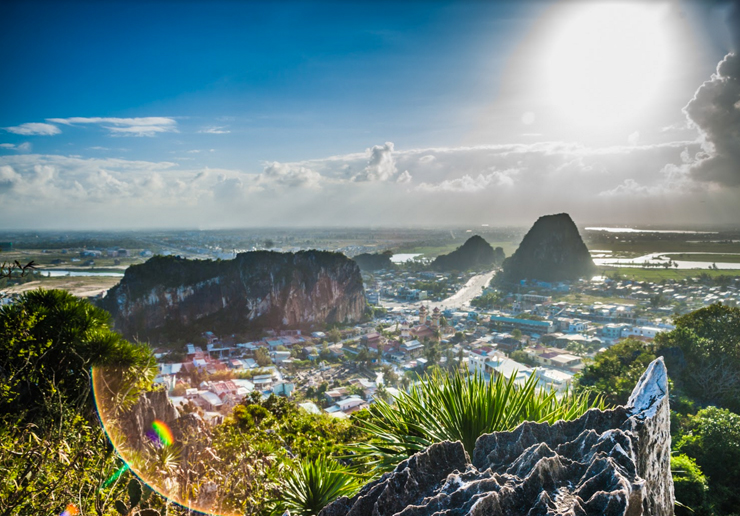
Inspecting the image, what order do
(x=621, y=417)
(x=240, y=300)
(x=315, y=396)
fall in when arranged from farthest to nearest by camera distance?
(x=240, y=300), (x=315, y=396), (x=621, y=417)

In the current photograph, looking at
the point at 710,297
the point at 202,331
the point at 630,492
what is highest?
the point at 630,492

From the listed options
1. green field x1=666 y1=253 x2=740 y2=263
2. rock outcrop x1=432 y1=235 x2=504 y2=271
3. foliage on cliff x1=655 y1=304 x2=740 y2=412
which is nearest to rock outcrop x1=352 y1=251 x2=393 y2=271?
rock outcrop x1=432 y1=235 x2=504 y2=271

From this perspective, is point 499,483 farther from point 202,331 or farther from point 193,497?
point 202,331

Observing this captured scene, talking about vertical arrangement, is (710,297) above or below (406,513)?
below

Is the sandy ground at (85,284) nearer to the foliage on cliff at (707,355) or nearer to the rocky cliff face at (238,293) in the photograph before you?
the rocky cliff face at (238,293)

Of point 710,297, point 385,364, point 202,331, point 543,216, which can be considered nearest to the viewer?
point 385,364

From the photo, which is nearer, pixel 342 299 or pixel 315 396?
pixel 315 396

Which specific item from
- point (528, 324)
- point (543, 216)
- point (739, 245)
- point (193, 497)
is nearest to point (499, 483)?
point (193, 497)
